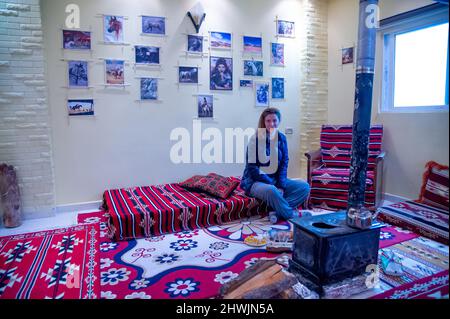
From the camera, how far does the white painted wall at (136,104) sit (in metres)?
3.73

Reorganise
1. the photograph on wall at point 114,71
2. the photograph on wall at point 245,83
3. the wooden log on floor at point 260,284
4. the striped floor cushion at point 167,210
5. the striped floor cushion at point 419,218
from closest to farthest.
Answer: the striped floor cushion at point 419,218 → the wooden log on floor at point 260,284 → the striped floor cushion at point 167,210 → the photograph on wall at point 114,71 → the photograph on wall at point 245,83

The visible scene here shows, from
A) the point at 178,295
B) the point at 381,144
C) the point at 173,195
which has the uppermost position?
the point at 381,144

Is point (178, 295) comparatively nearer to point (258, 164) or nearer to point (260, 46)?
point (258, 164)

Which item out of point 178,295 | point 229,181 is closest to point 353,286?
point 178,295

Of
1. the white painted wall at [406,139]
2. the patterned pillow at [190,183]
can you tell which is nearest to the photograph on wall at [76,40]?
the patterned pillow at [190,183]

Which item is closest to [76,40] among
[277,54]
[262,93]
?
[262,93]

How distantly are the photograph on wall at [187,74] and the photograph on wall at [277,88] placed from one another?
122 cm

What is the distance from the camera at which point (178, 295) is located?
2043mm

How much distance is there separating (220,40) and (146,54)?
1.06 meters

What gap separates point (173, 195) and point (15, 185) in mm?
1675

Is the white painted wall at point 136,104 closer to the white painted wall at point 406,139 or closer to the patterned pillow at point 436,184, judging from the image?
the white painted wall at point 406,139

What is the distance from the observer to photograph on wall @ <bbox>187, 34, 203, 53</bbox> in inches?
166

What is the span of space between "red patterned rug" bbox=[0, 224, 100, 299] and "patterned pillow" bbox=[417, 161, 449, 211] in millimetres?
2083

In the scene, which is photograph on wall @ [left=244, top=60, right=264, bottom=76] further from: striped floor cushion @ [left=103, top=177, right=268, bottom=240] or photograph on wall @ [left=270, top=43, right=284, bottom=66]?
striped floor cushion @ [left=103, top=177, right=268, bottom=240]
